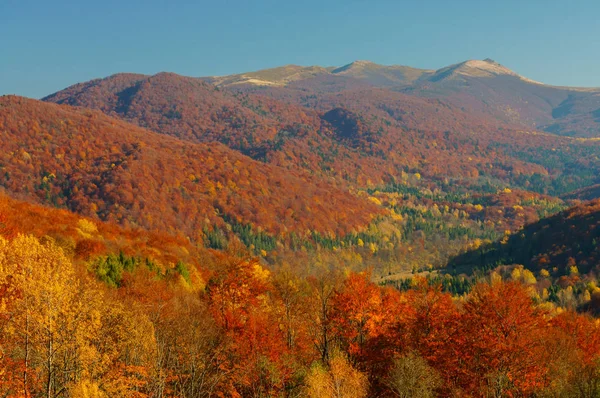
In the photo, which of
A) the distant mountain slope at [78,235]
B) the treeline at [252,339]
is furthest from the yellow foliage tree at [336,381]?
the distant mountain slope at [78,235]

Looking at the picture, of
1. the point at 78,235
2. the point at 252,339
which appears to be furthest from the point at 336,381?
the point at 78,235

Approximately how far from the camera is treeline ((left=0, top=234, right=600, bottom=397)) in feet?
129

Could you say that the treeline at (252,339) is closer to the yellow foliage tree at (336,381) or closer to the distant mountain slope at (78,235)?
the yellow foliage tree at (336,381)

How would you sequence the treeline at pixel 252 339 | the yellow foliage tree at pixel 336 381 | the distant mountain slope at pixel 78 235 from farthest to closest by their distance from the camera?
the distant mountain slope at pixel 78 235 < the yellow foliage tree at pixel 336 381 < the treeline at pixel 252 339

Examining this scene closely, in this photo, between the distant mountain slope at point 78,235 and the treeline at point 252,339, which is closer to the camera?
the treeline at point 252,339

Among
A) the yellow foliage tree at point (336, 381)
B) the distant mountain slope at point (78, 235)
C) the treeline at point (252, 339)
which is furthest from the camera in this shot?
the distant mountain slope at point (78, 235)

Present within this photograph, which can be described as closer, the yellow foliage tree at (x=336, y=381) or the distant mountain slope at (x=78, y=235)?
the yellow foliage tree at (x=336, y=381)

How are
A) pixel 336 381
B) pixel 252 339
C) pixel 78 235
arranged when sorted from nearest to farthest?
pixel 336 381
pixel 252 339
pixel 78 235

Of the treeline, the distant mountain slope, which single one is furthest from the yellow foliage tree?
the distant mountain slope

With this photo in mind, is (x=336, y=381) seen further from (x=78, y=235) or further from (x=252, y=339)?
(x=78, y=235)

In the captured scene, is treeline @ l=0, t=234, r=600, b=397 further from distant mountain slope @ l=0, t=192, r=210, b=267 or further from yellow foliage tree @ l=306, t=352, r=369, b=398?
distant mountain slope @ l=0, t=192, r=210, b=267

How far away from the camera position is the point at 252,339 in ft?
192

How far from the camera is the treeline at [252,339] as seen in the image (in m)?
39.4

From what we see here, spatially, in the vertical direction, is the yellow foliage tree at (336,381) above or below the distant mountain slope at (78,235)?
below
